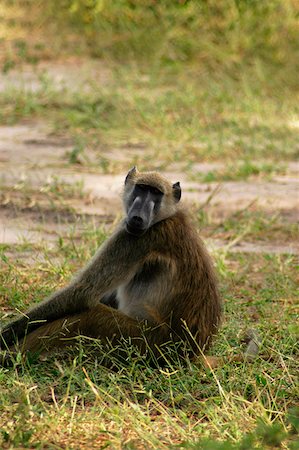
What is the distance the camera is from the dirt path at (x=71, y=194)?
834 centimetres

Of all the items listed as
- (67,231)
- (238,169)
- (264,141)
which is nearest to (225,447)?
(67,231)

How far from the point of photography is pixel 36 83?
14.1 metres

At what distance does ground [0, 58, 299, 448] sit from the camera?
4.57 metres

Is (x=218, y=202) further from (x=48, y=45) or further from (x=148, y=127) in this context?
(x=48, y=45)

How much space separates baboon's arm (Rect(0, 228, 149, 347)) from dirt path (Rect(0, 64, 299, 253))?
6.75ft

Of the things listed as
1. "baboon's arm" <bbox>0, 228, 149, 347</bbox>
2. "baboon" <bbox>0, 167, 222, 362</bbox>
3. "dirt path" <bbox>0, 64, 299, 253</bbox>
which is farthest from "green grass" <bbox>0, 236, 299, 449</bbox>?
"dirt path" <bbox>0, 64, 299, 253</bbox>

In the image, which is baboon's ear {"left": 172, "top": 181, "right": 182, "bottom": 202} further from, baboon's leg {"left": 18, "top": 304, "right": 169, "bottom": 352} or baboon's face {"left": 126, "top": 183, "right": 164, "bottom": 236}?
baboon's leg {"left": 18, "top": 304, "right": 169, "bottom": 352}

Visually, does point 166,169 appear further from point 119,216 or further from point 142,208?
point 142,208

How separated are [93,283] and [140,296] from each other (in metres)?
0.25

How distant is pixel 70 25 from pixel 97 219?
27.3ft

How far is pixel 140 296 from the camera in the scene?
553 centimetres

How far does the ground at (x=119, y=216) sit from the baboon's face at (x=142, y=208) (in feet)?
2.20

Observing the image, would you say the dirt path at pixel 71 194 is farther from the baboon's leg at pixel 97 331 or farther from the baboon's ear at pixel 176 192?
the baboon's leg at pixel 97 331

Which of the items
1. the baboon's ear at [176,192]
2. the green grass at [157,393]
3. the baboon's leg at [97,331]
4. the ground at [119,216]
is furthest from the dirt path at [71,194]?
the baboon's leg at [97,331]
